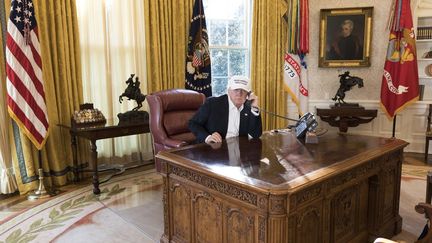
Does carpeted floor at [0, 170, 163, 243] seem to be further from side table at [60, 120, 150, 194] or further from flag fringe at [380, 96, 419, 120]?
flag fringe at [380, 96, 419, 120]

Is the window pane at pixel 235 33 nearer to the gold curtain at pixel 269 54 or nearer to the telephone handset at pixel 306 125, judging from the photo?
the gold curtain at pixel 269 54

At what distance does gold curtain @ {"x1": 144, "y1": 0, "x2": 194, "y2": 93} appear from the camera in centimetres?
Answer: 433

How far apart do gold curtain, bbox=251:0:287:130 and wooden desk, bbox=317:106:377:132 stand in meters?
0.81

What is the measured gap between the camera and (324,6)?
511 cm

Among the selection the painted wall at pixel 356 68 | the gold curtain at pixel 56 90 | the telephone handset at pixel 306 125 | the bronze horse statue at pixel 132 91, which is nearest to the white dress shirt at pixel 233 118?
the telephone handset at pixel 306 125

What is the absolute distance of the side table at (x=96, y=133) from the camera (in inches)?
129

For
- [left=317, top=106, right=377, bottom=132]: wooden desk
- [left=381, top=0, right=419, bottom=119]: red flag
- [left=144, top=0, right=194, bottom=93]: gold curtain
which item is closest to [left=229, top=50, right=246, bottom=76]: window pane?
[left=144, top=0, right=194, bottom=93]: gold curtain

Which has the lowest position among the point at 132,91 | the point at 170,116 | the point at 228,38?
the point at 170,116

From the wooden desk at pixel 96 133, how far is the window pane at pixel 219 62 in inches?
77.1

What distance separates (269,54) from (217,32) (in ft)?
3.00

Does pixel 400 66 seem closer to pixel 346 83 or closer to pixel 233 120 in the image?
pixel 346 83

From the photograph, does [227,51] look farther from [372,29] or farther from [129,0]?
[372,29]

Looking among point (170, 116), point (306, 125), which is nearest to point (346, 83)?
point (306, 125)

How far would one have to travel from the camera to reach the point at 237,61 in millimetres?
5453
